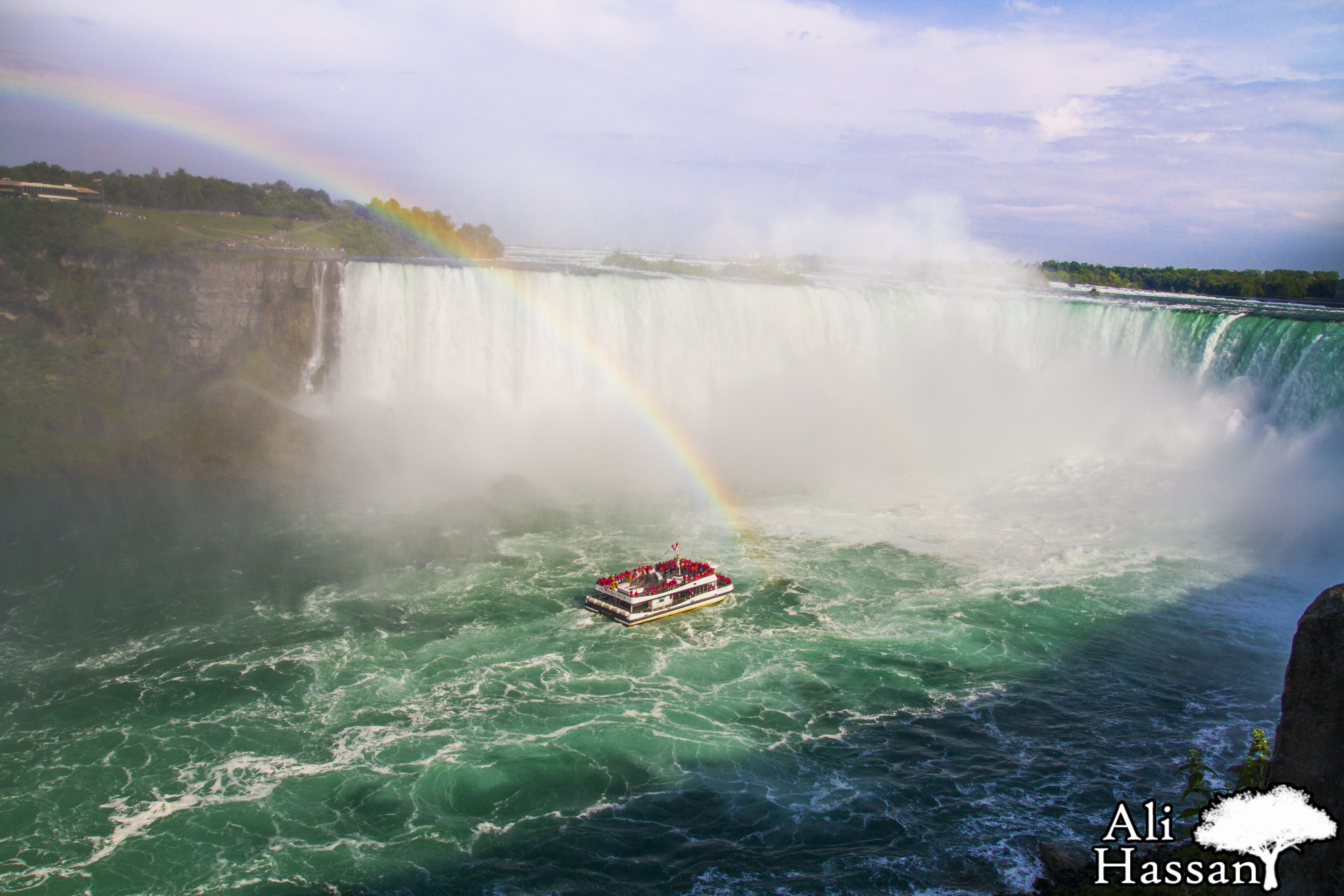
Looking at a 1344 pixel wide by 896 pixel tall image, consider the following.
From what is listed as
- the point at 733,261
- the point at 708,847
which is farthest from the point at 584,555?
the point at 733,261

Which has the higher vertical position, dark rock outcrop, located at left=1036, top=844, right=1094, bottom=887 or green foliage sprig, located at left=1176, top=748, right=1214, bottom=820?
green foliage sprig, located at left=1176, top=748, right=1214, bottom=820

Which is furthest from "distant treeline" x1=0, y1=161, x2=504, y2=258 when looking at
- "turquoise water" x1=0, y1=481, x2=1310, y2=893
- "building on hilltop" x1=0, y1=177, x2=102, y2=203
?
"turquoise water" x1=0, y1=481, x2=1310, y2=893

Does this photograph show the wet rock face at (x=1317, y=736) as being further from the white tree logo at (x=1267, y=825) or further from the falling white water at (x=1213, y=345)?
the falling white water at (x=1213, y=345)

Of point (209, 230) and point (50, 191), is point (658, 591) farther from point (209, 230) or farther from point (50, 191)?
point (50, 191)

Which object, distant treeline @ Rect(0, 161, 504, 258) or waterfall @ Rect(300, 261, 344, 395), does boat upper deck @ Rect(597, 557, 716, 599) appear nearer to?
waterfall @ Rect(300, 261, 344, 395)

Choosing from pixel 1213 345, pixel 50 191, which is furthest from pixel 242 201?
pixel 1213 345

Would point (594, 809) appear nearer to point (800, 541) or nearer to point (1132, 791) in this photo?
point (1132, 791)
